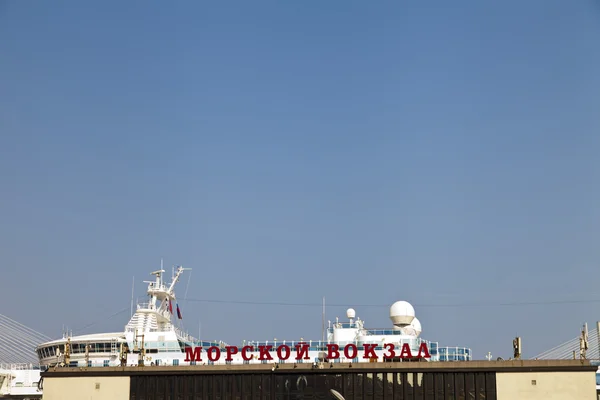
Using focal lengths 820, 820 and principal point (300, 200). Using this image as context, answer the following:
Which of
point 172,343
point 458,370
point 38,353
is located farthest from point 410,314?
point 38,353

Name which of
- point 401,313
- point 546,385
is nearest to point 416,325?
point 401,313

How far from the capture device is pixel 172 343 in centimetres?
13950

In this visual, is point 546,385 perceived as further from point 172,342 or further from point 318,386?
point 172,342

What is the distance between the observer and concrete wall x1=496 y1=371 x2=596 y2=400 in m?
82.2

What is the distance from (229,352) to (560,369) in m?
36.4

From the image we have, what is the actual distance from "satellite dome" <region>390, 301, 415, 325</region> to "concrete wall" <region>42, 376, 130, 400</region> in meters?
56.3

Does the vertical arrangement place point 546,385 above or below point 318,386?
below

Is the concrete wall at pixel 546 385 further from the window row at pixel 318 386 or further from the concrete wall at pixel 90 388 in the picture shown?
the concrete wall at pixel 90 388

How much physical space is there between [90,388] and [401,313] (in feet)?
192

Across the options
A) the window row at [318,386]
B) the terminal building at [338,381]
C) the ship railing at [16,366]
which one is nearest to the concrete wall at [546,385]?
the terminal building at [338,381]

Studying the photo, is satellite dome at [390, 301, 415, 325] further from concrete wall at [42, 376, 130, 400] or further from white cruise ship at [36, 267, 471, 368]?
concrete wall at [42, 376, 130, 400]

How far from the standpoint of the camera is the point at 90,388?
9094cm

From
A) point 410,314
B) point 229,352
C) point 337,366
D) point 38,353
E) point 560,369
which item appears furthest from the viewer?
point 38,353

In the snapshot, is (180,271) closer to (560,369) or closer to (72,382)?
(72,382)
